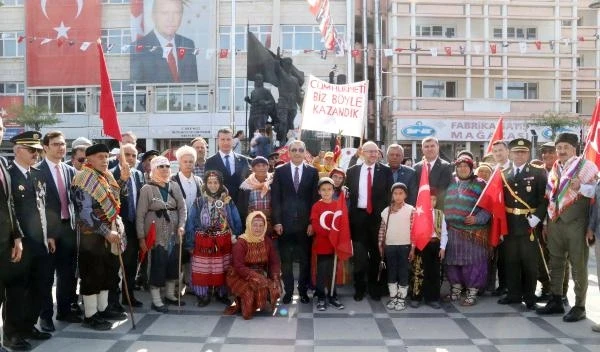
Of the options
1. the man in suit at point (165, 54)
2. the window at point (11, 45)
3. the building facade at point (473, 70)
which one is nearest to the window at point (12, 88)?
the window at point (11, 45)

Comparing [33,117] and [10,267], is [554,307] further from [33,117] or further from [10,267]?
[33,117]

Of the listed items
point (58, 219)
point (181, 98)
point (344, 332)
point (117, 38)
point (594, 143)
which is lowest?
point (344, 332)

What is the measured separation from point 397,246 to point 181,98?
2587 centimetres

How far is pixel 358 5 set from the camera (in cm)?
3022

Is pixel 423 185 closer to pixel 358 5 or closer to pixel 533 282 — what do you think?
pixel 533 282

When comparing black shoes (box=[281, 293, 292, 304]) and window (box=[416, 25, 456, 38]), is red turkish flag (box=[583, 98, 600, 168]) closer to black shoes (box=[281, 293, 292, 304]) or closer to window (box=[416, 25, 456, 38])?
black shoes (box=[281, 293, 292, 304])

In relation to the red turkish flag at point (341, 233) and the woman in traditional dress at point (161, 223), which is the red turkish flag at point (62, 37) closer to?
the woman in traditional dress at point (161, 223)

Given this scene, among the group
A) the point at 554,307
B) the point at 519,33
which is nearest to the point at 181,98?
the point at 519,33

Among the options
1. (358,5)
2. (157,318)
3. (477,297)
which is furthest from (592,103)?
(157,318)

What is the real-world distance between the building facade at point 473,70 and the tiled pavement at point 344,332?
23.7 m

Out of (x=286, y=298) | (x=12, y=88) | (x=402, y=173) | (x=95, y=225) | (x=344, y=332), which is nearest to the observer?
(x=95, y=225)

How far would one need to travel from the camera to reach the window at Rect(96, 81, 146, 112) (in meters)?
30.0

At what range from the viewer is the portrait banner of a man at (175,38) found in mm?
28938

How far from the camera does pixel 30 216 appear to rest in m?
4.41
